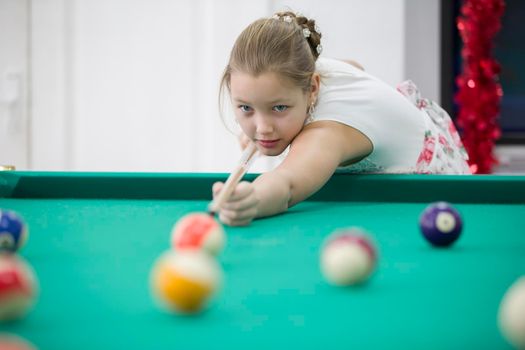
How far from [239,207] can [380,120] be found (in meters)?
0.88

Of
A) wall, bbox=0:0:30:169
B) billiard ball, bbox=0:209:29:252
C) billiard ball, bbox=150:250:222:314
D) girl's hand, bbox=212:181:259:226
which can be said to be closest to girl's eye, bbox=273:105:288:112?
girl's hand, bbox=212:181:259:226

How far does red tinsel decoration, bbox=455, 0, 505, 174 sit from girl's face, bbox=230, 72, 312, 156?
10.4ft

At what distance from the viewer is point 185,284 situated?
0.79 metres

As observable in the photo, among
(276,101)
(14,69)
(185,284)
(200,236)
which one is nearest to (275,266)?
(200,236)

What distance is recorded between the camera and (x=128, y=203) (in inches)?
74.0

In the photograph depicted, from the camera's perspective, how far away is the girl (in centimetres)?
168

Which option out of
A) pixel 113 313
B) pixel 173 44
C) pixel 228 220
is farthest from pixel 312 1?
pixel 113 313

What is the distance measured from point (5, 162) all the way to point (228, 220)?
3.96 metres

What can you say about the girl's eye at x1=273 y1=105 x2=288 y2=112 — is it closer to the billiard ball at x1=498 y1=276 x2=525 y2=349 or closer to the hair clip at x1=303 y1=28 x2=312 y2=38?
the hair clip at x1=303 y1=28 x2=312 y2=38

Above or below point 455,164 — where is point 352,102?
above

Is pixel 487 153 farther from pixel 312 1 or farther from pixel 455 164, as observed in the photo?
pixel 455 164

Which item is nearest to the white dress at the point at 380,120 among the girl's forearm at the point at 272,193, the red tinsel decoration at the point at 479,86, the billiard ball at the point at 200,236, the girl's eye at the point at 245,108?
the girl's eye at the point at 245,108

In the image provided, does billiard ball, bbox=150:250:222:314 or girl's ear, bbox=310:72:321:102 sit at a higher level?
girl's ear, bbox=310:72:321:102

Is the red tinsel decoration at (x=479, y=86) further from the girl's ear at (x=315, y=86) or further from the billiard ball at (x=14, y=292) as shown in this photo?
the billiard ball at (x=14, y=292)
